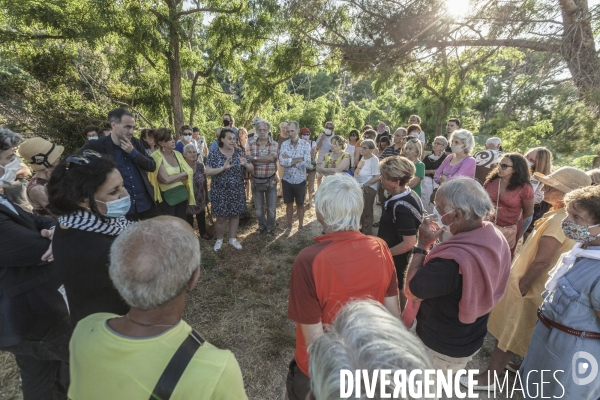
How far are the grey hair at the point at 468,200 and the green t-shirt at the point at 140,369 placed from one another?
1471 mm

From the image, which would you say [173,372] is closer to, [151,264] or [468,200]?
[151,264]

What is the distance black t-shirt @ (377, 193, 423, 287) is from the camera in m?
2.46

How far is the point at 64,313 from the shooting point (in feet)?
6.51

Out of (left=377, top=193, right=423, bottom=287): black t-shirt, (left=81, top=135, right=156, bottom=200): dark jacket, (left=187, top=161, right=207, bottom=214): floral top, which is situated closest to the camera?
(left=377, top=193, right=423, bottom=287): black t-shirt

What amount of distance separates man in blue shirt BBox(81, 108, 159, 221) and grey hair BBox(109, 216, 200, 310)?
276cm

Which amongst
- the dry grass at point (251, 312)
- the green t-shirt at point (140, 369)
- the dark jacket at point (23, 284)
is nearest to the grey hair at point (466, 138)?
the dry grass at point (251, 312)

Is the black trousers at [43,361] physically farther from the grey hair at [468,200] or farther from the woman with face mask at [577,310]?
the woman with face mask at [577,310]

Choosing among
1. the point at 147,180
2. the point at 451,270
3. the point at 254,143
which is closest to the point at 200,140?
the point at 254,143

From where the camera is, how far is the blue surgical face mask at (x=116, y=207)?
171 centimetres

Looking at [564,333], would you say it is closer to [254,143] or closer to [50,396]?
[50,396]

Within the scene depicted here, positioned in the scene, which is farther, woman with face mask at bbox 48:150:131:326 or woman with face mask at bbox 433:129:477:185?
woman with face mask at bbox 433:129:477:185

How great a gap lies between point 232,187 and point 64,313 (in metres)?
2.92

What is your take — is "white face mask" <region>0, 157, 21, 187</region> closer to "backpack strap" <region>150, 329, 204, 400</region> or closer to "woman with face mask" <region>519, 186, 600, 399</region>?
"backpack strap" <region>150, 329, 204, 400</region>

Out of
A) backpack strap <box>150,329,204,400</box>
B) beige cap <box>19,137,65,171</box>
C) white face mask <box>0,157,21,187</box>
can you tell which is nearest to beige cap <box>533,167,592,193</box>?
backpack strap <box>150,329,204,400</box>
